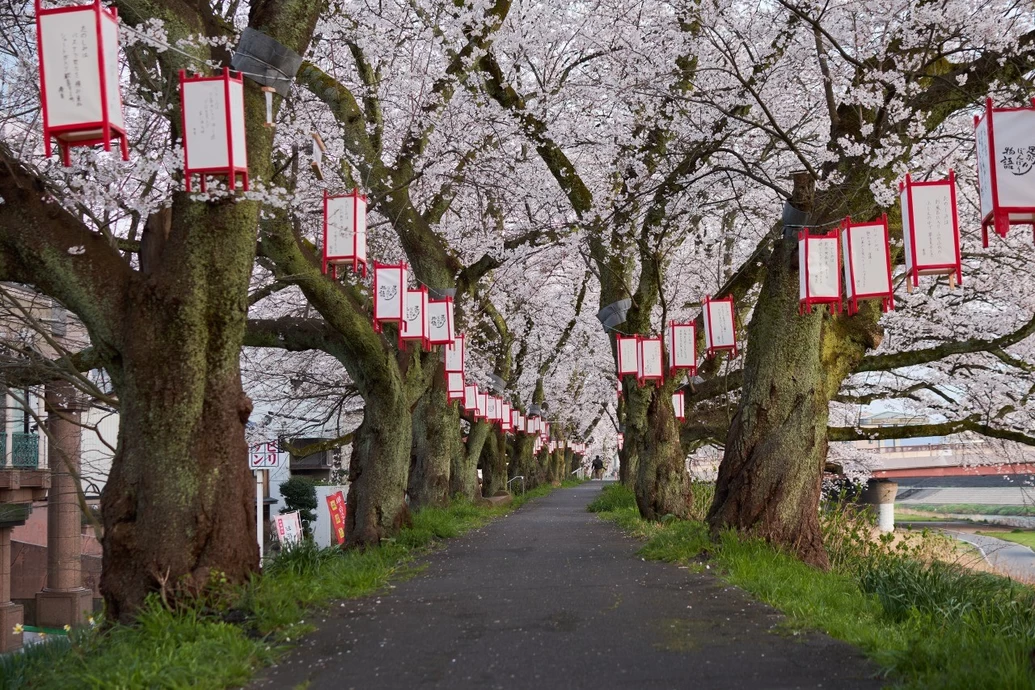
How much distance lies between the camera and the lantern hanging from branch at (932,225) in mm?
8141

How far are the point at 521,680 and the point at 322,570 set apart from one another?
4.51 meters

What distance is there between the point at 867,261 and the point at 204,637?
6817 millimetres

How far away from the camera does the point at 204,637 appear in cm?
641

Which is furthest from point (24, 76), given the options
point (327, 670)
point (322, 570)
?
point (327, 670)

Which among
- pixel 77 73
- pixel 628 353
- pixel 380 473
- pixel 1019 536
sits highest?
pixel 77 73

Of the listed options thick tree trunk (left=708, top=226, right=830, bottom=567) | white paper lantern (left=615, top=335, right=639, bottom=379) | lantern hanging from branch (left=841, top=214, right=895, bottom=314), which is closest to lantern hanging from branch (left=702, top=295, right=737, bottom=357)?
white paper lantern (left=615, top=335, right=639, bottom=379)

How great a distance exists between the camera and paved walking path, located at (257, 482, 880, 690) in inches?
222

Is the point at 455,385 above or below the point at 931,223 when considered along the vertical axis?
below

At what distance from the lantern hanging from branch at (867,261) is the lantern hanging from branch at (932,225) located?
101 cm

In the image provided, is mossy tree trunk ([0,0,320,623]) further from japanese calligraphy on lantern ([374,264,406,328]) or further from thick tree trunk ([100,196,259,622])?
japanese calligraphy on lantern ([374,264,406,328])

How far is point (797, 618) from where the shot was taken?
22.7 ft

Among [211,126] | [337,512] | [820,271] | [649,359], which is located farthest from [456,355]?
[211,126]

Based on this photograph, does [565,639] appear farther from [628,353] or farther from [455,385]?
[455,385]

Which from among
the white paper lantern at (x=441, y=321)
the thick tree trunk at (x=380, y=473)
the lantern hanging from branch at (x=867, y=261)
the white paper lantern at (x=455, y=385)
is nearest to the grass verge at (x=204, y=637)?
the thick tree trunk at (x=380, y=473)
